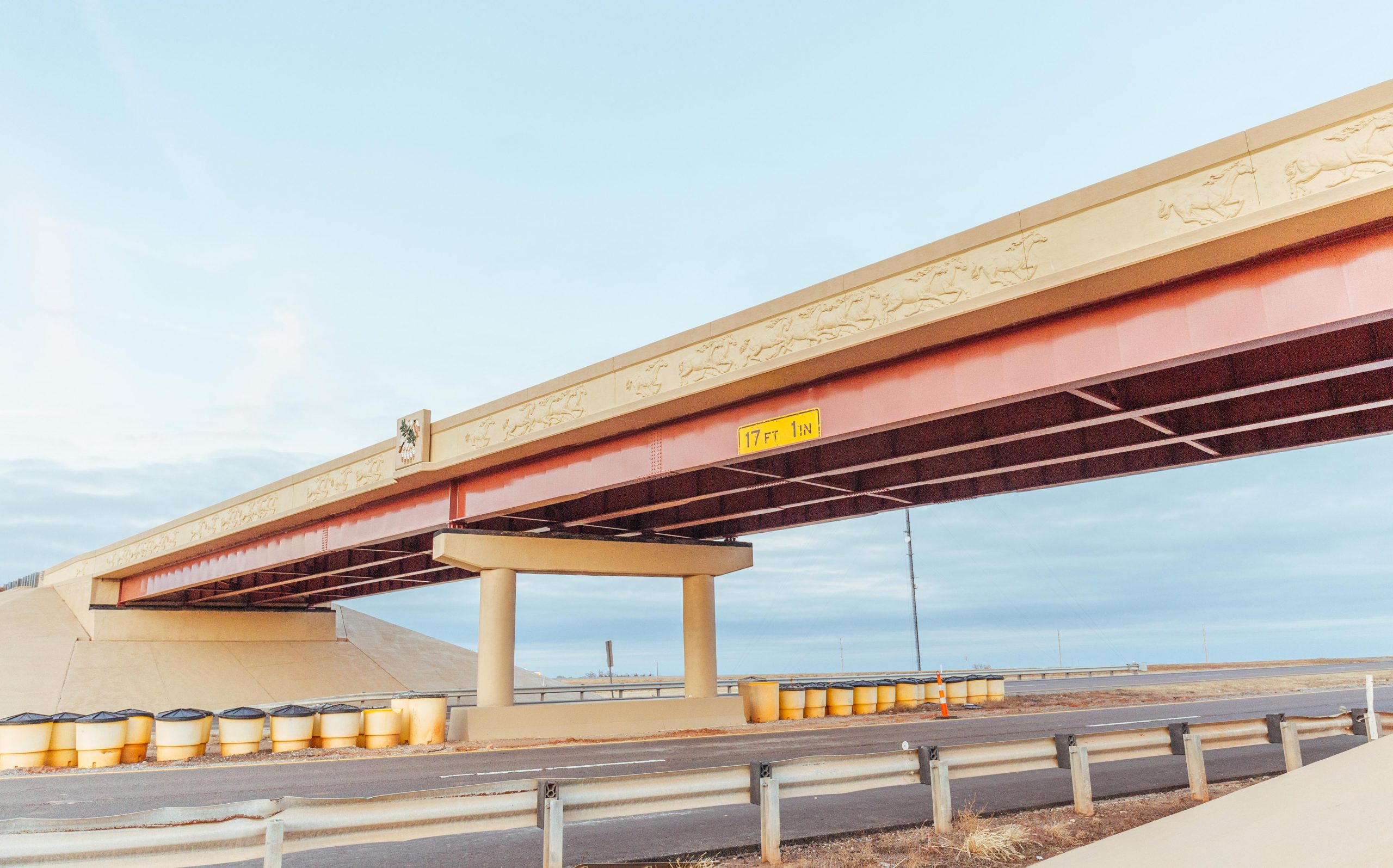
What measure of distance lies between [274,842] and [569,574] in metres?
20.7

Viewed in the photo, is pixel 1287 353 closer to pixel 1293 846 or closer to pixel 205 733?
pixel 1293 846

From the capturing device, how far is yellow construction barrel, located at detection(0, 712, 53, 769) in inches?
717

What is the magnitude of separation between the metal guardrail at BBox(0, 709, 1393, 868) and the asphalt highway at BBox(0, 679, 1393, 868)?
3.86 feet

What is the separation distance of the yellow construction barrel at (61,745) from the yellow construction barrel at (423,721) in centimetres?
653

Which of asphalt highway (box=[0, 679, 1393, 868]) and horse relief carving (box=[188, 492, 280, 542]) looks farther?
horse relief carving (box=[188, 492, 280, 542])

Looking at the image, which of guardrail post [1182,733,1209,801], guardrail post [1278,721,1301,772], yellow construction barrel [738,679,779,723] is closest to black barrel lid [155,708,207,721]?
yellow construction barrel [738,679,779,723]

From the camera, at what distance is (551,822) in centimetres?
582

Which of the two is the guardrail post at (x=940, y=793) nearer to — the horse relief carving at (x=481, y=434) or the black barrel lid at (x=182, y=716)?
the horse relief carving at (x=481, y=434)

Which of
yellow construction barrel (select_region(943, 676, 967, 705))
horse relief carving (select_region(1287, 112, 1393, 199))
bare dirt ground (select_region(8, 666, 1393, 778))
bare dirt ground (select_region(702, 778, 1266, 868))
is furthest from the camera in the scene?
yellow construction barrel (select_region(943, 676, 967, 705))

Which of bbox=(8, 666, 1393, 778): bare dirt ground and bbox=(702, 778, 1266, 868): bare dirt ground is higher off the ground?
bbox=(702, 778, 1266, 868): bare dirt ground

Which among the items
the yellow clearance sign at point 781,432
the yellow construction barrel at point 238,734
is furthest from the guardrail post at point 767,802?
the yellow construction barrel at point 238,734

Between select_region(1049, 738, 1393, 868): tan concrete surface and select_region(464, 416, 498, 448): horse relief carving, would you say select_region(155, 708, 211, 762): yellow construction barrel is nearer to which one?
select_region(464, 416, 498, 448): horse relief carving

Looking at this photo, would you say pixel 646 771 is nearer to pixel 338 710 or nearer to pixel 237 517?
pixel 338 710

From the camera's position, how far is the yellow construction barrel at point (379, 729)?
68.6 feet
